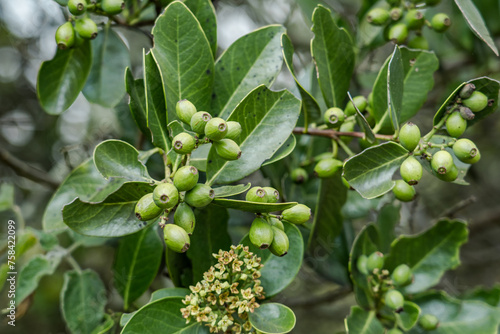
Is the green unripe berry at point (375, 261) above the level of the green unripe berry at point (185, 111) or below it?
below

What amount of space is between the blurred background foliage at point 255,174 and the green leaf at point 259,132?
1.13m

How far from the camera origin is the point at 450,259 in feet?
5.19

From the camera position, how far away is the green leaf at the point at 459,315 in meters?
1.51

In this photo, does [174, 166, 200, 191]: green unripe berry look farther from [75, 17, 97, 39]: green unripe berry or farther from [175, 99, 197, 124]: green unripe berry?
[75, 17, 97, 39]: green unripe berry

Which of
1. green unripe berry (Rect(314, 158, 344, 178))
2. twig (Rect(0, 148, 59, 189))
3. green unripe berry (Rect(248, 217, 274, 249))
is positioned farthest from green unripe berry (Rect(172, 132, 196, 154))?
twig (Rect(0, 148, 59, 189))

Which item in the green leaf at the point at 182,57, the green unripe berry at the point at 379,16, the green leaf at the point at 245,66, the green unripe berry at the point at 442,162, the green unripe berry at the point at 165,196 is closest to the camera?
the green unripe berry at the point at 165,196

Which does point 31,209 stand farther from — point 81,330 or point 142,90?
point 142,90

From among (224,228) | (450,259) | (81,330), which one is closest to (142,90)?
(224,228)

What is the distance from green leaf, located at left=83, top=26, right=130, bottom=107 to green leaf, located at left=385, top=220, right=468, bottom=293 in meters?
1.06

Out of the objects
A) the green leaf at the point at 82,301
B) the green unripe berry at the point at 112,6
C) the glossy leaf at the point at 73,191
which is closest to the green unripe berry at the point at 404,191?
the glossy leaf at the point at 73,191

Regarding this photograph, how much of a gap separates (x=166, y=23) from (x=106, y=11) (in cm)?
28

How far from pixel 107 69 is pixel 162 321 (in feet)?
2.91

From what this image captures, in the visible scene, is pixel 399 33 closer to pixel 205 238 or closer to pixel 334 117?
pixel 334 117

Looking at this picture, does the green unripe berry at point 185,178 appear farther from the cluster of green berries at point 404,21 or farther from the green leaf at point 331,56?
the cluster of green berries at point 404,21
